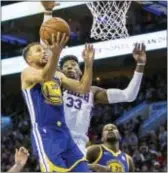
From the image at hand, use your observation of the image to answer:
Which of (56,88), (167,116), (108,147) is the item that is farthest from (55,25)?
(167,116)

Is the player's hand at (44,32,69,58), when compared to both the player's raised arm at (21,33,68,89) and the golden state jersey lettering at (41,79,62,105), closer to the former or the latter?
the player's raised arm at (21,33,68,89)

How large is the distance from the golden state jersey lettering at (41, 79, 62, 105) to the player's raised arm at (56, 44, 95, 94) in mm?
126

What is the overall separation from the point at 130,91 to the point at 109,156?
582 mm

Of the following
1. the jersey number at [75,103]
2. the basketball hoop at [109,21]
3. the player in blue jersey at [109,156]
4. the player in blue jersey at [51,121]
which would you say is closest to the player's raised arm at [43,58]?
the player in blue jersey at [51,121]

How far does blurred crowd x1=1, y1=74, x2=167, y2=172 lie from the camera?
1123cm

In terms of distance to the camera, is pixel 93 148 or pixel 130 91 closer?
pixel 130 91

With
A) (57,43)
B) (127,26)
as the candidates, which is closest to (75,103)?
(57,43)

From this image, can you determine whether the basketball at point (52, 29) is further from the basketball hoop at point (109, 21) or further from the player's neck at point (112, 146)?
the basketball hoop at point (109, 21)

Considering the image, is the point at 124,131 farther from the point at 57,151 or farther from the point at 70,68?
the point at 57,151

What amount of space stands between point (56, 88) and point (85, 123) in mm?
620

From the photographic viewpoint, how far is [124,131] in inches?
521

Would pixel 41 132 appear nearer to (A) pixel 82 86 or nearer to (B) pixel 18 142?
(A) pixel 82 86

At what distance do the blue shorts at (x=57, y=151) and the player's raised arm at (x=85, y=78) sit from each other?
0.29m

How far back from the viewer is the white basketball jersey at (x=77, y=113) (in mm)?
4504
